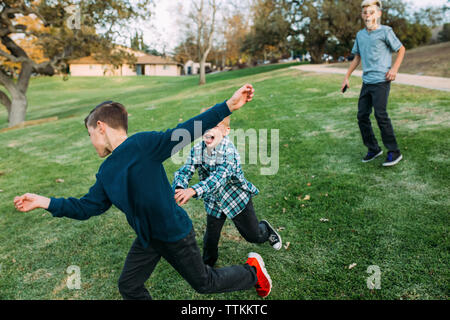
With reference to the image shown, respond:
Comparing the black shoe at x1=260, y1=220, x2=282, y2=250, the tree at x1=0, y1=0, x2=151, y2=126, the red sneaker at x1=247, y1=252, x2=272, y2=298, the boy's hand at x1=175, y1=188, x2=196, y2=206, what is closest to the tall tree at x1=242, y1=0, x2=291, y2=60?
the tree at x1=0, y1=0, x2=151, y2=126

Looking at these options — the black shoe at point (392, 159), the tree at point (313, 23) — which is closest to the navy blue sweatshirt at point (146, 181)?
the black shoe at point (392, 159)

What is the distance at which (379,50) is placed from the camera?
495cm

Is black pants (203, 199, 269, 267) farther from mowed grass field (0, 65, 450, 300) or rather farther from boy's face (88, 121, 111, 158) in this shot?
boy's face (88, 121, 111, 158)

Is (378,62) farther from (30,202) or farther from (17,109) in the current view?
(17,109)

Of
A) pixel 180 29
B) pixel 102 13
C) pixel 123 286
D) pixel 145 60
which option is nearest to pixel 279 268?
pixel 123 286

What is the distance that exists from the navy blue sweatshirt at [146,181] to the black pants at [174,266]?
101 millimetres

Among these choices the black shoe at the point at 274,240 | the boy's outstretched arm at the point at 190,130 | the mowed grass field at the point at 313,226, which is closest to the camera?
the boy's outstretched arm at the point at 190,130

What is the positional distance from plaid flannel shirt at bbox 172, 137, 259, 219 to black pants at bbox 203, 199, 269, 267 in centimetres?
9

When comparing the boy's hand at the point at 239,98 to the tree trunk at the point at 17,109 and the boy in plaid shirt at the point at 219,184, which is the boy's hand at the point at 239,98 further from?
the tree trunk at the point at 17,109

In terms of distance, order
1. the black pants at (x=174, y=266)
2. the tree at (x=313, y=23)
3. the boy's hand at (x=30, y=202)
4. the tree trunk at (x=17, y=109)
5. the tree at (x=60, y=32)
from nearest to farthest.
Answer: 1. the boy's hand at (x=30, y=202)
2. the black pants at (x=174, y=266)
3. the tree at (x=60, y=32)
4. the tree trunk at (x=17, y=109)
5. the tree at (x=313, y=23)

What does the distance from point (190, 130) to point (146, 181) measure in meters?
0.44

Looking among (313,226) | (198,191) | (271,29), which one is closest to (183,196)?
(198,191)

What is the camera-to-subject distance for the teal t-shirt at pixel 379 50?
4891 millimetres

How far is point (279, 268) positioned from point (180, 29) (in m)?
35.9
